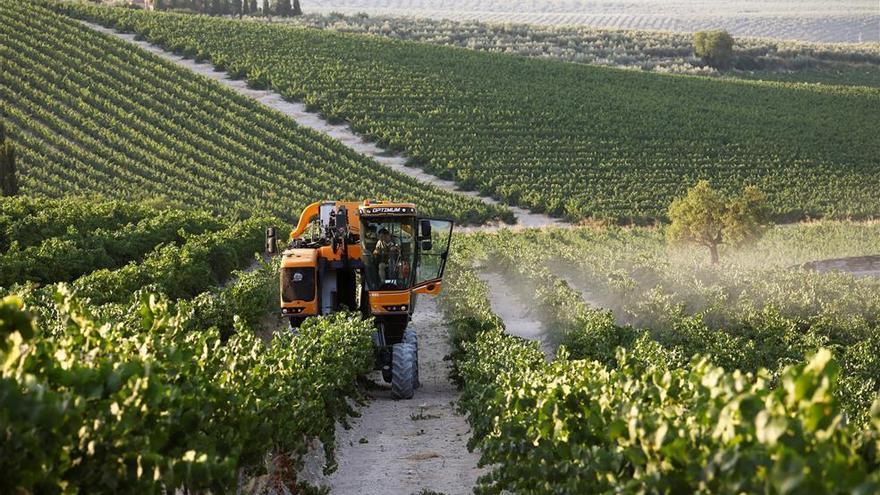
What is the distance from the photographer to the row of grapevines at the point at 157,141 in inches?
2442

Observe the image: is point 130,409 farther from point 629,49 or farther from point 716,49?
point 629,49

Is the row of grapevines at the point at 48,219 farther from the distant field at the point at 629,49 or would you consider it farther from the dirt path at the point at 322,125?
the distant field at the point at 629,49

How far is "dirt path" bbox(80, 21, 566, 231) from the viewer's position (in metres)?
67.9

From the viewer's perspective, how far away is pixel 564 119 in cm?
8212

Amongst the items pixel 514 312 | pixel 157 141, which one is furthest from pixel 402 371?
pixel 157 141

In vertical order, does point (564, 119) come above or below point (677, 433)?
below

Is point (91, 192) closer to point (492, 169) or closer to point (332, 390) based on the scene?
point (492, 169)

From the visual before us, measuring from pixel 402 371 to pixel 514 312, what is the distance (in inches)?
630

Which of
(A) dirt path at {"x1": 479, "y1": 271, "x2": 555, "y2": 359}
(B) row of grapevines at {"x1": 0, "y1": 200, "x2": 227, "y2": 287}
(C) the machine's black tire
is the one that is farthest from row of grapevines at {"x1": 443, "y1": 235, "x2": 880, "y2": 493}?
(B) row of grapevines at {"x1": 0, "y1": 200, "x2": 227, "y2": 287}

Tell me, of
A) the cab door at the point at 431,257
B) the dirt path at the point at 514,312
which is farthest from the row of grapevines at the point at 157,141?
the cab door at the point at 431,257

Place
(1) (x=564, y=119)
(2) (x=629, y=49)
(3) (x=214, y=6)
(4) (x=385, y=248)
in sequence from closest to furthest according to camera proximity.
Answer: (4) (x=385, y=248), (1) (x=564, y=119), (3) (x=214, y=6), (2) (x=629, y=49)

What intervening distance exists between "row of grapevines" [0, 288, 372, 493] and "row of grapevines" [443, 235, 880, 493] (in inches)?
86.9

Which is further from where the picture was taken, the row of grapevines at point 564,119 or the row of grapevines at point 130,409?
the row of grapevines at point 564,119

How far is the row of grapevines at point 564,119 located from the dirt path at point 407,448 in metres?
46.8
